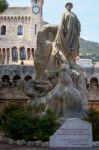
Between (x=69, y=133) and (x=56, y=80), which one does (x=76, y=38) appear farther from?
(x=69, y=133)

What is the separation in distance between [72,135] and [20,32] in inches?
2910

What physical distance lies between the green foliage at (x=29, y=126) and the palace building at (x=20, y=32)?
218ft

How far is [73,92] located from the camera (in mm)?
15938

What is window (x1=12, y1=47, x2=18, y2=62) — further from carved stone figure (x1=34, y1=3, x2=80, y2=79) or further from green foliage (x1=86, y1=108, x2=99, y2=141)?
green foliage (x1=86, y1=108, x2=99, y2=141)

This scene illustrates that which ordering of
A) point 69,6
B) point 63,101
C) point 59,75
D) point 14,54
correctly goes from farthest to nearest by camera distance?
point 14,54 → point 69,6 → point 59,75 → point 63,101

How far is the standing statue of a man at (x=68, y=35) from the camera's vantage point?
1865 cm

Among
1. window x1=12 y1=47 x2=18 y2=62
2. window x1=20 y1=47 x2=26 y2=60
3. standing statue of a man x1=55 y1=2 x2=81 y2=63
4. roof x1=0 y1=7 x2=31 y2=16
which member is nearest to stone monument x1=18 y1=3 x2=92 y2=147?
standing statue of a man x1=55 y1=2 x2=81 y2=63

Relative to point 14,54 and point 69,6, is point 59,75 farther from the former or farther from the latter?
point 14,54

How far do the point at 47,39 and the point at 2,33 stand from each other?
226 ft

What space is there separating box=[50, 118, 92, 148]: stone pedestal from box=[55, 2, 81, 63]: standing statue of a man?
227 inches

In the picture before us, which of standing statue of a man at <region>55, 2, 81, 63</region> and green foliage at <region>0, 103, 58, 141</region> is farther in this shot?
standing statue of a man at <region>55, 2, 81, 63</region>

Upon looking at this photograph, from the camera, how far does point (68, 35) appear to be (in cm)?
1872

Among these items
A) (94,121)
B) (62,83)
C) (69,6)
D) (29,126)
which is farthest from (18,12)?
(29,126)

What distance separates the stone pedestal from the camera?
13125 millimetres
